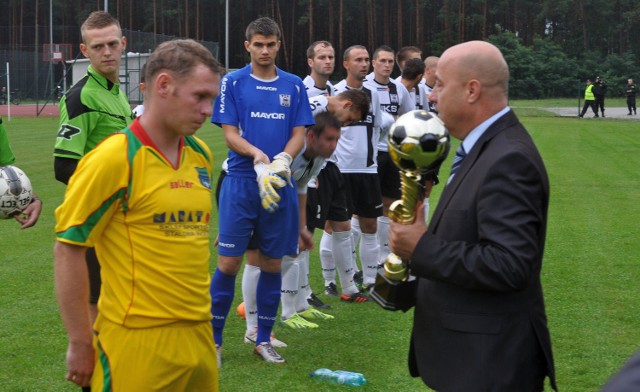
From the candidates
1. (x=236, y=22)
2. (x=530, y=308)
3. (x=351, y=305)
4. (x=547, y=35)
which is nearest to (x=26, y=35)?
→ (x=236, y=22)

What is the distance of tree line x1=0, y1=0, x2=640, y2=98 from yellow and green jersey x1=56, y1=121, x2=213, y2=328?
6900 cm

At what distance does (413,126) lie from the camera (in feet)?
10.7

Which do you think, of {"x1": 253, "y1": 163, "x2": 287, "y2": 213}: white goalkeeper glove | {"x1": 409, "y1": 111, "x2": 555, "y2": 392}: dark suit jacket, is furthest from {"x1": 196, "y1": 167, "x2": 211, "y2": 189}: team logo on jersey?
{"x1": 253, "y1": 163, "x2": 287, "y2": 213}: white goalkeeper glove

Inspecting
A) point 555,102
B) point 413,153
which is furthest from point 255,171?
point 555,102

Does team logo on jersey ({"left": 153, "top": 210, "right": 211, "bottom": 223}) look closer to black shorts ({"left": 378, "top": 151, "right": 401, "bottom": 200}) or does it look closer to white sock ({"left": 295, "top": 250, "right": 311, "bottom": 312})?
white sock ({"left": 295, "top": 250, "right": 311, "bottom": 312})

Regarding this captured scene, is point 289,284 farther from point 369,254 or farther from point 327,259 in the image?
point 369,254

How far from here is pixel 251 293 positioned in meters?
6.96

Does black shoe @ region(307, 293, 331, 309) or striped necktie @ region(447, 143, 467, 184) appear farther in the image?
black shoe @ region(307, 293, 331, 309)

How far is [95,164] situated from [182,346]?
2.56ft

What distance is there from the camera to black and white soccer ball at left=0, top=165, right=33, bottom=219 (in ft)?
17.5

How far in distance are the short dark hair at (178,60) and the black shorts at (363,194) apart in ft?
18.6

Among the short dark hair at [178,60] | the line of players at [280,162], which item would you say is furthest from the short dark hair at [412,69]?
the short dark hair at [178,60]

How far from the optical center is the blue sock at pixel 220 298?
6.50 m

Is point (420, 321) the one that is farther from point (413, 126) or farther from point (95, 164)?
point (95, 164)
